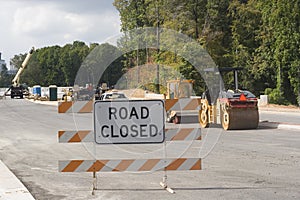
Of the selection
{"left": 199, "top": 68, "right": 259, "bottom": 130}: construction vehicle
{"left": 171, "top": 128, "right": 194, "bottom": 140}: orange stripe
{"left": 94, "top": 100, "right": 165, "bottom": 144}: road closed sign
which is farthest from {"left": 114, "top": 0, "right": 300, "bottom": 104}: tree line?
{"left": 94, "top": 100, "right": 165, "bottom": 144}: road closed sign

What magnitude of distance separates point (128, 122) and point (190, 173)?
240 cm

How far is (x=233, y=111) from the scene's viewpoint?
1952cm

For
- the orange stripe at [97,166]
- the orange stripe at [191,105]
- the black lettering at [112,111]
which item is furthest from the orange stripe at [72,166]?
the orange stripe at [191,105]

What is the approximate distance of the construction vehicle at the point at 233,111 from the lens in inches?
770

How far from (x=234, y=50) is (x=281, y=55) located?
9.64 metres

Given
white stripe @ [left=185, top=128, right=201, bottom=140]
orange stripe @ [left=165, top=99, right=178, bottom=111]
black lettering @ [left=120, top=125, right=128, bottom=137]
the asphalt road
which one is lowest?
the asphalt road

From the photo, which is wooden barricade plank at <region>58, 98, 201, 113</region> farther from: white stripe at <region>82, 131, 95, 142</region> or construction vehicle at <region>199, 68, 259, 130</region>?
construction vehicle at <region>199, 68, 259, 130</region>

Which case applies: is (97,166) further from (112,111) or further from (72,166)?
(112,111)

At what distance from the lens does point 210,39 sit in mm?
51625

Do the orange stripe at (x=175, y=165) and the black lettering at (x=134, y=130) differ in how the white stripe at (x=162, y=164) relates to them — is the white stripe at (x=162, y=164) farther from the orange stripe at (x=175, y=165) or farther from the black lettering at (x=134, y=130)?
the black lettering at (x=134, y=130)

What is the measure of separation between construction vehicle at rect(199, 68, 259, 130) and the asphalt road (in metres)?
2.75

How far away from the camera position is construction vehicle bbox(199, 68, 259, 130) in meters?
19.6

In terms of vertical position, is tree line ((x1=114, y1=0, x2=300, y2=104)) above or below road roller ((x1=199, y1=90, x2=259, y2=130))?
above

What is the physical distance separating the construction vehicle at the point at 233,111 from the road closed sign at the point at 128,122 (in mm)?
11427
